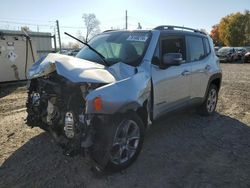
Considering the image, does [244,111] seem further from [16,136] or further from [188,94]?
[16,136]

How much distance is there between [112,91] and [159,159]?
56.5 inches

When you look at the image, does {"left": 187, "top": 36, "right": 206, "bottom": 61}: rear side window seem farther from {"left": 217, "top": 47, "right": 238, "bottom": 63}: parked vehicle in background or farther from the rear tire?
{"left": 217, "top": 47, "right": 238, "bottom": 63}: parked vehicle in background

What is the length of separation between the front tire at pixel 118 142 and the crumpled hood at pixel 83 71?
0.54 m

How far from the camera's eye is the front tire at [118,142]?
366 cm

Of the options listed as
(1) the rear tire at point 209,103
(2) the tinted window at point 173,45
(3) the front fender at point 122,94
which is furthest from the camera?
(1) the rear tire at point 209,103

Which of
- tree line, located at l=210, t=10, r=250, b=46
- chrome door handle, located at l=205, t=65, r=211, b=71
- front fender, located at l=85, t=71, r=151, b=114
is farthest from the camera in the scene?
tree line, located at l=210, t=10, r=250, b=46

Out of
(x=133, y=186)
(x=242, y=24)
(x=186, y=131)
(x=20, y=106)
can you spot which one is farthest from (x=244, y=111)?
(x=242, y=24)

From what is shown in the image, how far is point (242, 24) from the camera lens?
205ft

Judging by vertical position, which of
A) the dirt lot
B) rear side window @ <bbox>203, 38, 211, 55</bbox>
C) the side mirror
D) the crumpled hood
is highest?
rear side window @ <bbox>203, 38, 211, 55</bbox>

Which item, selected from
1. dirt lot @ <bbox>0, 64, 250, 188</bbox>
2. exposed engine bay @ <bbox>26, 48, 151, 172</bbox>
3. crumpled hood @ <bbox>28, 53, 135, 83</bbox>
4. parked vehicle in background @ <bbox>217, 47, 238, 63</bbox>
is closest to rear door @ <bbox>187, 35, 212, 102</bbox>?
dirt lot @ <bbox>0, 64, 250, 188</bbox>

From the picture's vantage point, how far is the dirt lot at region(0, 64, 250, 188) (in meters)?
3.75

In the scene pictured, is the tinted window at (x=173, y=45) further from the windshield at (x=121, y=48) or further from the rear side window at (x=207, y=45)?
the rear side window at (x=207, y=45)

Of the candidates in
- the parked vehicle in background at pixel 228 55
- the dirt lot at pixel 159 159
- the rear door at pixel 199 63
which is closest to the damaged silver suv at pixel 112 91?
the rear door at pixel 199 63

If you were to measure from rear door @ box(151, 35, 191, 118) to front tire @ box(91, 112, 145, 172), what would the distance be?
0.71 meters
